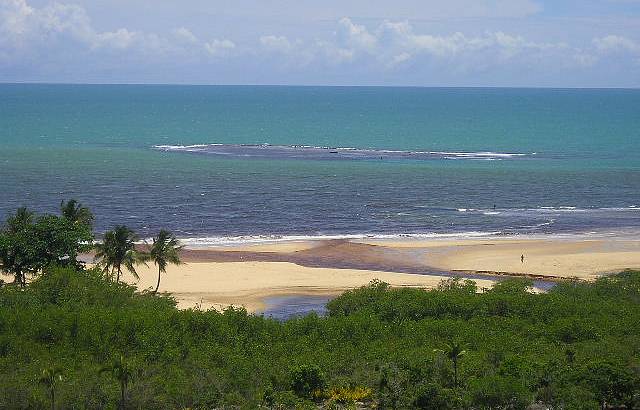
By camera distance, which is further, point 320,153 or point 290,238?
point 320,153

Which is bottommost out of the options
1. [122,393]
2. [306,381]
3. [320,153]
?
[306,381]

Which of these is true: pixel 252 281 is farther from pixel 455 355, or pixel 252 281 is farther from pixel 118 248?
pixel 455 355

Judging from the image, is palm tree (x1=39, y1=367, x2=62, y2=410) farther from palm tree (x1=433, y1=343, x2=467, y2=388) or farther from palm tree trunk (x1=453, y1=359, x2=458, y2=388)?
palm tree trunk (x1=453, y1=359, x2=458, y2=388)

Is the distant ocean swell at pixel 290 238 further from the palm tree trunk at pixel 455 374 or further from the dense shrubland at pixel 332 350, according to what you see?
the palm tree trunk at pixel 455 374

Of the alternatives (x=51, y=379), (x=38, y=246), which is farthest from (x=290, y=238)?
(x=51, y=379)

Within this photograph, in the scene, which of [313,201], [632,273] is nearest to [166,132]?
[313,201]

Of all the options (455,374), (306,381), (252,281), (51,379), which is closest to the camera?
(51,379)

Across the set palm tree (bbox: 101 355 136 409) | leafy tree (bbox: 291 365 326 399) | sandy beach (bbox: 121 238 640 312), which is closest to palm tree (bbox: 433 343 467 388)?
leafy tree (bbox: 291 365 326 399)
